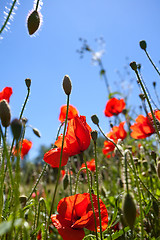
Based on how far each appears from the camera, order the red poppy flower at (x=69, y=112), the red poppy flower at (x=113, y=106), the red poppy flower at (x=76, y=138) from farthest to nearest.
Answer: the red poppy flower at (x=113, y=106)
the red poppy flower at (x=69, y=112)
the red poppy flower at (x=76, y=138)

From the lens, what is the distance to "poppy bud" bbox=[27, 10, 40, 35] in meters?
0.74

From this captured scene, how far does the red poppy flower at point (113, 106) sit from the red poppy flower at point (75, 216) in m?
1.63

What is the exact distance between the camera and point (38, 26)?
75 centimetres

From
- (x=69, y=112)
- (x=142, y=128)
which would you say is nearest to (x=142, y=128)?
(x=142, y=128)

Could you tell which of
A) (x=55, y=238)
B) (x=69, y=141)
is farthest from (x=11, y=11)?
(x=55, y=238)

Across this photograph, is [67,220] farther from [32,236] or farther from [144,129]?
[144,129]

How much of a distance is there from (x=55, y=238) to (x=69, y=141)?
0.73 meters

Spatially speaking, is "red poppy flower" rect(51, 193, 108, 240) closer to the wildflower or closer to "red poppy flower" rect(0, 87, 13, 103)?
"red poppy flower" rect(0, 87, 13, 103)

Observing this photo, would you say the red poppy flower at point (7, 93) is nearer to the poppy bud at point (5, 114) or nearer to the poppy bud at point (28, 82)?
the poppy bud at point (28, 82)

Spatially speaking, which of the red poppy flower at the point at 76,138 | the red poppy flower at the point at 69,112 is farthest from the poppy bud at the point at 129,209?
the red poppy flower at the point at 69,112

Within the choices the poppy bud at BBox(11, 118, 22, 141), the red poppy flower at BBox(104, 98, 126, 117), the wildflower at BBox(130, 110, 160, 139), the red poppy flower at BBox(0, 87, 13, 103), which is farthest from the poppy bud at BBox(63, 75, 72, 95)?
the red poppy flower at BBox(104, 98, 126, 117)

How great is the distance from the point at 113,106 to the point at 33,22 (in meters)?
1.70

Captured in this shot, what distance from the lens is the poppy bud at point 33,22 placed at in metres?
0.74

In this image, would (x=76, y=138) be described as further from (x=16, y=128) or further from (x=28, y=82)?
(x=16, y=128)
